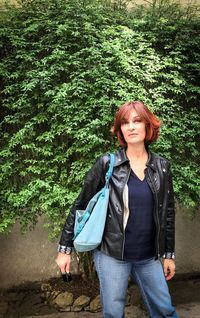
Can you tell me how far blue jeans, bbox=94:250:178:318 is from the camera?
2.05 meters

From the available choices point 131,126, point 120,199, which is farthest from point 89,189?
point 131,126

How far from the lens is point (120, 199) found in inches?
79.5

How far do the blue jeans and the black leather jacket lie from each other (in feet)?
0.27

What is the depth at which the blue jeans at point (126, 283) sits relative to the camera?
2.05 m

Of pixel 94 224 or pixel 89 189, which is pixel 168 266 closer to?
pixel 94 224

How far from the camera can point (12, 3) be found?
3717 millimetres

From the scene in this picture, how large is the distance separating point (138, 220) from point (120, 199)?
0.18m

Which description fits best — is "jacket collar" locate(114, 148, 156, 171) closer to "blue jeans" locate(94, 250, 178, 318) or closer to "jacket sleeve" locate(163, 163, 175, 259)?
"jacket sleeve" locate(163, 163, 175, 259)

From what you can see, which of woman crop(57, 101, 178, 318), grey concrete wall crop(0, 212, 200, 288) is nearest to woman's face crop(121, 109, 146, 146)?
woman crop(57, 101, 178, 318)

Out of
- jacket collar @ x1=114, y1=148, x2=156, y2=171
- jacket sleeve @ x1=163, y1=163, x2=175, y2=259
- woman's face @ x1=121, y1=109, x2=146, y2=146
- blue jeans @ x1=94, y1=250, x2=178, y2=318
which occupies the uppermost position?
woman's face @ x1=121, y1=109, x2=146, y2=146

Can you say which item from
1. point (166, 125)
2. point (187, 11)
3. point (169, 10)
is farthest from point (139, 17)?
point (166, 125)

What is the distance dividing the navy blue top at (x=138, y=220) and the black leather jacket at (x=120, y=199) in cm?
4

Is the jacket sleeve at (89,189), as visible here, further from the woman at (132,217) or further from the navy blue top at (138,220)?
the navy blue top at (138,220)

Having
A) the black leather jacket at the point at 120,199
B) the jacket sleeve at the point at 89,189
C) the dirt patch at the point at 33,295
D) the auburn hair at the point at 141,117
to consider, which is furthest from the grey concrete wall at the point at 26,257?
the auburn hair at the point at 141,117
